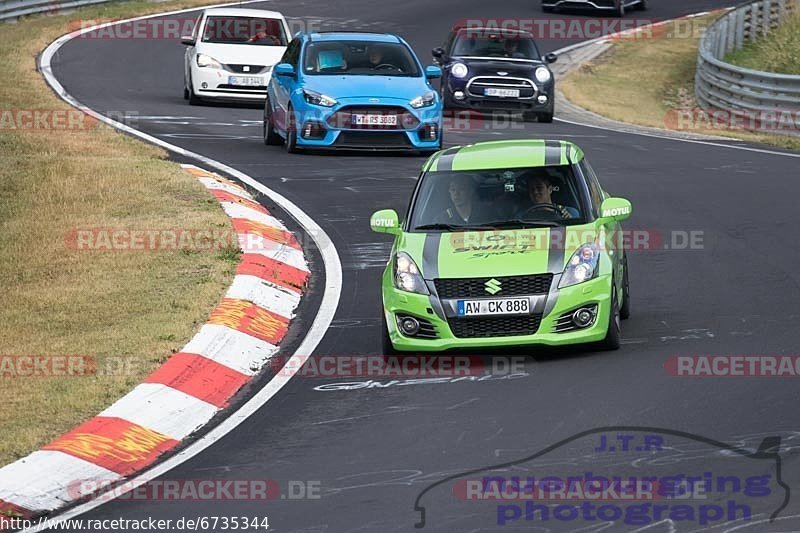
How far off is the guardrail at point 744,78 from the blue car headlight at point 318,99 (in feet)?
32.9

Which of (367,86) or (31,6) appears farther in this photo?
(31,6)

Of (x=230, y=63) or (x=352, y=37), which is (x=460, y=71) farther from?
(x=352, y=37)

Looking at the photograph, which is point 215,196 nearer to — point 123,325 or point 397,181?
point 397,181

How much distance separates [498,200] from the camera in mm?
11719

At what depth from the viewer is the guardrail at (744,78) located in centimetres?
2817

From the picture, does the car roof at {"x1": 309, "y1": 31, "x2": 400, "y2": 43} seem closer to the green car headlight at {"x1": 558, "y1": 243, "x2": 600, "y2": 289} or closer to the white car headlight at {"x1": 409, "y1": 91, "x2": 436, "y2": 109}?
the white car headlight at {"x1": 409, "y1": 91, "x2": 436, "y2": 109}

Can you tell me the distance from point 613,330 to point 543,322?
0.52m

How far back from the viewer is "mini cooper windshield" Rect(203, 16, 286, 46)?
2780 cm

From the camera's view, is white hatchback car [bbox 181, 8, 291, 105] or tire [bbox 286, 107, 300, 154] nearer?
tire [bbox 286, 107, 300, 154]

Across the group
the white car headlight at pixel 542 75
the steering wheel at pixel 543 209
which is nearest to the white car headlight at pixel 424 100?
the white car headlight at pixel 542 75

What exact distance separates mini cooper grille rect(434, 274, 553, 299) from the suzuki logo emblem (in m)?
0.01

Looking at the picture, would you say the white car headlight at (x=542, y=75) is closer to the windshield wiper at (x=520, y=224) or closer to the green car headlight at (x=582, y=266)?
the windshield wiper at (x=520, y=224)

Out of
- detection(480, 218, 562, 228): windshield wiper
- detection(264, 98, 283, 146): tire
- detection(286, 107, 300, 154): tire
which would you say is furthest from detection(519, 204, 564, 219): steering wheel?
detection(264, 98, 283, 146): tire

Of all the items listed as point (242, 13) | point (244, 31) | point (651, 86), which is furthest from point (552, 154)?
point (651, 86)
